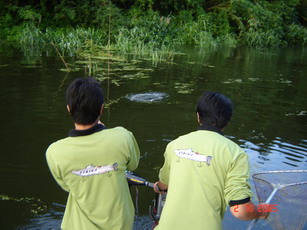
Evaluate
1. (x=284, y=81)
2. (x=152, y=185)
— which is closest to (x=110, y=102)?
(x=152, y=185)

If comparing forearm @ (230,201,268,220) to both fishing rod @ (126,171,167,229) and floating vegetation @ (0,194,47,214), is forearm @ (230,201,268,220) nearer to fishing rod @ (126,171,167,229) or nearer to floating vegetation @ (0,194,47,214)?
fishing rod @ (126,171,167,229)

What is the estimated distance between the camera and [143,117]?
246 inches

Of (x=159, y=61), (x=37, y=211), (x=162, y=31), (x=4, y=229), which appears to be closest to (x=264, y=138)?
(x=37, y=211)

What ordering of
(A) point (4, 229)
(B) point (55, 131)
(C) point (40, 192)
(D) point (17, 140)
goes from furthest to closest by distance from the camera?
(B) point (55, 131)
(D) point (17, 140)
(C) point (40, 192)
(A) point (4, 229)

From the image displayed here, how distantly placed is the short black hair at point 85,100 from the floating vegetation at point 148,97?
5.49 m

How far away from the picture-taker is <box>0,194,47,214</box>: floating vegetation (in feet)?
11.4

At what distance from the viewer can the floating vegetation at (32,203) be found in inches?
137

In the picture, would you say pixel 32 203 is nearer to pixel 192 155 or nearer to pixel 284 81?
pixel 192 155

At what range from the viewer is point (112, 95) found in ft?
24.9

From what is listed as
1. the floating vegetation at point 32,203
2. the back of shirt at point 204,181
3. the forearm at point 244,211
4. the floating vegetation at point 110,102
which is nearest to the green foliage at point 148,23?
the floating vegetation at point 110,102

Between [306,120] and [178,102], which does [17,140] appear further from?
[306,120]

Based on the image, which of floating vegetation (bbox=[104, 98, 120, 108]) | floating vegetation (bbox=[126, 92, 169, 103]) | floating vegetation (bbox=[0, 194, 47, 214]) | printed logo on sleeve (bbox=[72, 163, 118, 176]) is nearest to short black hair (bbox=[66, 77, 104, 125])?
printed logo on sleeve (bbox=[72, 163, 118, 176])

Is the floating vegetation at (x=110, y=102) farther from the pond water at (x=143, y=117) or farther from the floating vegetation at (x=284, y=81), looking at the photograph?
the floating vegetation at (x=284, y=81)

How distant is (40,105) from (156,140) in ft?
8.74
